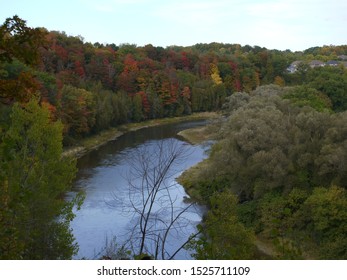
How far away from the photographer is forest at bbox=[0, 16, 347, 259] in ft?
21.4

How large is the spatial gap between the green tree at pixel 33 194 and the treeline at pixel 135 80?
17.3 ft

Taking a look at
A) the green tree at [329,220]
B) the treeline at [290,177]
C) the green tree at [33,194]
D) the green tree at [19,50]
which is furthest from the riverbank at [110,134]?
the green tree at [19,50]

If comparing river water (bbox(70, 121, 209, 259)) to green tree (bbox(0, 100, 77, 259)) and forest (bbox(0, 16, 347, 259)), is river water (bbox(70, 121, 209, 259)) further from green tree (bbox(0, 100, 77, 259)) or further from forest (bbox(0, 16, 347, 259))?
green tree (bbox(0, 100, 77, 259))

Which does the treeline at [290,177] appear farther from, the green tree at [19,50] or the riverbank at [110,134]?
the riverbank at [110,134]

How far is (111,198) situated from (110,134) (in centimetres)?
2308

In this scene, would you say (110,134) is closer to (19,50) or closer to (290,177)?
(290,177)

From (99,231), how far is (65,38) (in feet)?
167

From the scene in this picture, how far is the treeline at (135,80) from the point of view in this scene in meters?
41.1

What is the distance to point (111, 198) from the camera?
2452cm

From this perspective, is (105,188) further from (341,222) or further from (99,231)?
(341,222)

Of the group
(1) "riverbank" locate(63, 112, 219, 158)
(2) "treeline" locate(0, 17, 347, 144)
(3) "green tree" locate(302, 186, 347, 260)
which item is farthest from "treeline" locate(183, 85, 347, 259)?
(1) "riverbank" locate(63, 112, 219, 158)

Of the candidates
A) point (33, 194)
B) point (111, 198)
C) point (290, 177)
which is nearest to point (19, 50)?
point (33, 194)

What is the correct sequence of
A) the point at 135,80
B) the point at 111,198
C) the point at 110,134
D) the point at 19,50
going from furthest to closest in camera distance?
the point at 135,80 < the point at 110,134 < the point at 111,198 < the point at 19,50

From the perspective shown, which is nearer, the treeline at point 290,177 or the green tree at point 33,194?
the green tree at point 33,194
